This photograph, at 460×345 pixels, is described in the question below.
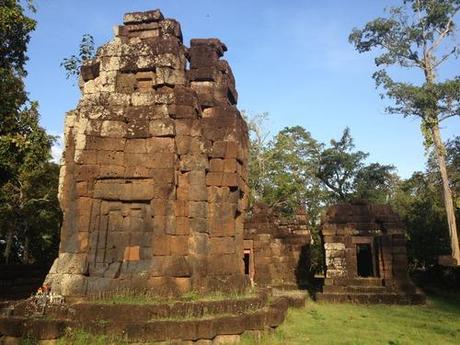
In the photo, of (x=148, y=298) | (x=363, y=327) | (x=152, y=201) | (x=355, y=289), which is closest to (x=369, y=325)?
(x=363, y=327)

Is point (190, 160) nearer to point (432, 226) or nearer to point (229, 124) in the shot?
point (229, 124)

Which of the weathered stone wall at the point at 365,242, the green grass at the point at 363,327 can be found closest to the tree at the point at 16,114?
the green grass at the point at 363,327

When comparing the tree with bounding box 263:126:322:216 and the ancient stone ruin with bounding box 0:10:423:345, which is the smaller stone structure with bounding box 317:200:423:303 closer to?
the ancient stone ruin with bounding box 0:10:423:345

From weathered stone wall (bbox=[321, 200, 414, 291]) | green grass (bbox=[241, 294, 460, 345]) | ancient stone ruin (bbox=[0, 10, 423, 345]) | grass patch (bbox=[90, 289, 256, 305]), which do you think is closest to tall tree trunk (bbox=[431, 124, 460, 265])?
weathered stone wall (bbox=[321, 200, 414, 291])

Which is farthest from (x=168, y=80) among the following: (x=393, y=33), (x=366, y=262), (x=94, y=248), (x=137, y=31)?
(x=393, y=33)

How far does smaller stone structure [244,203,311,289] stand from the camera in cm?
1697

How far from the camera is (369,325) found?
910cm

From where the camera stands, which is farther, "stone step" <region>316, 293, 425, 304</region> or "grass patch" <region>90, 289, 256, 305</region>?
"stone step" <region>316, 293, 425, 304</region>

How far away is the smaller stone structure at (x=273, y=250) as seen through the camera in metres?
17.0

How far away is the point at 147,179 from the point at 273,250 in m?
11.0

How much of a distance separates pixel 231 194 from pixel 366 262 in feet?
43.6

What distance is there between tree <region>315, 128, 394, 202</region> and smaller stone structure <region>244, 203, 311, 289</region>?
20971 mm

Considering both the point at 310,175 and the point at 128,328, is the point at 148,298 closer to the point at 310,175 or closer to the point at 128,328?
the point at 128,328

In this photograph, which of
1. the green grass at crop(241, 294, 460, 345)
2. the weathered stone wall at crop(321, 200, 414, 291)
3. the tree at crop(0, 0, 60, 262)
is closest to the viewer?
the green grass at crop(241, 294, 460, 345)
